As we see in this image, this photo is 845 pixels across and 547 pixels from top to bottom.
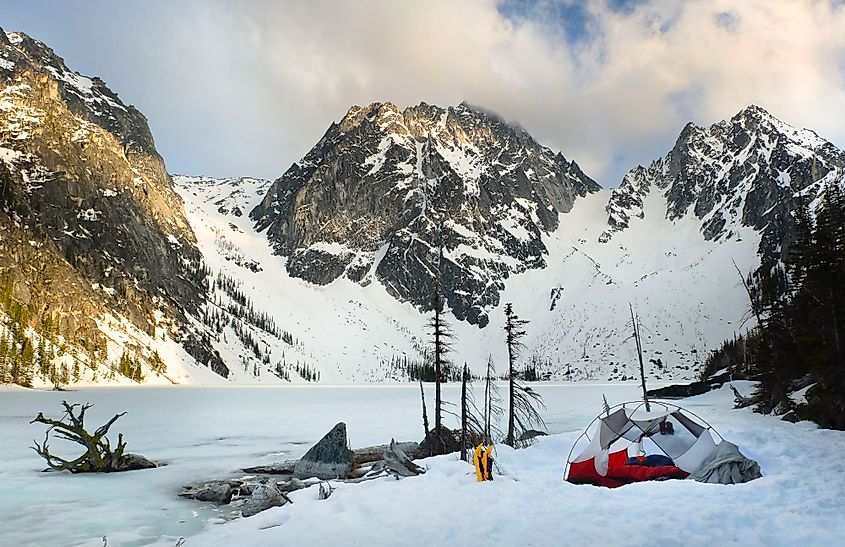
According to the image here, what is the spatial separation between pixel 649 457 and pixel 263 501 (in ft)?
43.9

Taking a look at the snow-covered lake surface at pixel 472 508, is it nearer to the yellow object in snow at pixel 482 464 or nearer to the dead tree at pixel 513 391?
the yellow object in snow at pixel 482 464

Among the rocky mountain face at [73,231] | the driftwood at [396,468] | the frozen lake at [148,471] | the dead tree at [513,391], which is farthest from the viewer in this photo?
the rocky mountain face at [73,231]

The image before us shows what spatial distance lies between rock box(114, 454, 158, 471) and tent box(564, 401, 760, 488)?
1793cm

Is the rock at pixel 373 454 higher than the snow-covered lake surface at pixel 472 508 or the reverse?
the reverse

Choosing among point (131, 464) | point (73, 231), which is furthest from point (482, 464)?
point (73, 231)

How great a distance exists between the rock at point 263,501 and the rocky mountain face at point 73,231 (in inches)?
4331

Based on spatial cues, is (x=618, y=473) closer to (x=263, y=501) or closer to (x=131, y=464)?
(x=263, y=501)

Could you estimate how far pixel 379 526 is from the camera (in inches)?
477

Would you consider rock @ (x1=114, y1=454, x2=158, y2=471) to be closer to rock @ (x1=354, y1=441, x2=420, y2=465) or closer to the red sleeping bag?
rock @ (x1=354, y1=441, x2=420, y2=465)

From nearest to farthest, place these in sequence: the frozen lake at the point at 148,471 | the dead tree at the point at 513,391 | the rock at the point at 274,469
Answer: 1. the frozen lake at the point at 148,471
2. the rock at the point at 274,469
3. the dead tree at the point at 513,391

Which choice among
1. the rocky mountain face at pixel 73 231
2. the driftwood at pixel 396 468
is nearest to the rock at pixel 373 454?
the driftwood at pixel 396 468

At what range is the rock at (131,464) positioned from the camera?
22931 mm

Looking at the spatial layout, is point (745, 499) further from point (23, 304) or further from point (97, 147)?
point (97, 147)

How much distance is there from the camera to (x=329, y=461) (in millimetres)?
22859
